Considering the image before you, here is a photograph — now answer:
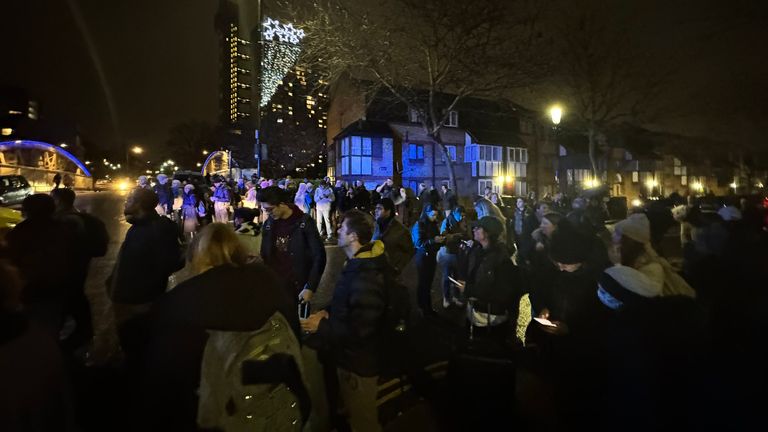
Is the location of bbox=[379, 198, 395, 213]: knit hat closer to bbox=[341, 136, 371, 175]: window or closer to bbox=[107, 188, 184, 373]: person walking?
bbox=[107, 188, 184, 373]: person walking

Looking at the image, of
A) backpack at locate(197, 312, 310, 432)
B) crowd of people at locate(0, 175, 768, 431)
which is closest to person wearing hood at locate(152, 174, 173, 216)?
crowd of people at locate(0, 175, 768, 431)

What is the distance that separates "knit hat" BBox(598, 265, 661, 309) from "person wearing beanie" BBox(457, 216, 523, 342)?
1.36 meters

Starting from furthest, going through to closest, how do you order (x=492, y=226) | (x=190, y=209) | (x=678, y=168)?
(x=678, y=168), (x=190, y=209), (x=492, y=226)

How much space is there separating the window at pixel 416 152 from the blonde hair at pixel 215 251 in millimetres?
36309

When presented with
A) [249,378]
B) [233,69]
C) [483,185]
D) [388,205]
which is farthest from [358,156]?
[233,69]

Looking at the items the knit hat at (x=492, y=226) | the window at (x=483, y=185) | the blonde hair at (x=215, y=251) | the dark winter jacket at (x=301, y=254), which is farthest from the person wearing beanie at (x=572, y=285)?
the window at (x=483, y=185)

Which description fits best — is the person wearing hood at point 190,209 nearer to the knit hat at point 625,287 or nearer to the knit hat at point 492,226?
the knit hat at point 492,226

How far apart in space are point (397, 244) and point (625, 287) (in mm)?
2995

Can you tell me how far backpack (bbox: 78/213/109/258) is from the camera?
16.6 feet

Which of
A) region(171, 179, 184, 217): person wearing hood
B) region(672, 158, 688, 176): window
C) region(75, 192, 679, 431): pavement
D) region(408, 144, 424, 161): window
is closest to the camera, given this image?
region(75, 192, 679, 431): pavement

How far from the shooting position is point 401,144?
125 feet

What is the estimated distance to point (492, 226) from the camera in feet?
15.3

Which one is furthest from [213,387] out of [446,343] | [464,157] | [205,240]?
[464,157]

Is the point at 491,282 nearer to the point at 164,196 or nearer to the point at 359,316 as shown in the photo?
the point at 359,316
